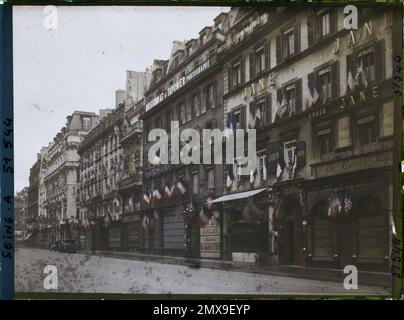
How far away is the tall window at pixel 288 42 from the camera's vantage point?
23.4 ft

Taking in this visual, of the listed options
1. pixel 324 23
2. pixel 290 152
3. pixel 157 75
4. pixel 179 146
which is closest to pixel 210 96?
pixel 157 75

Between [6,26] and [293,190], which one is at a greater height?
[6,26]

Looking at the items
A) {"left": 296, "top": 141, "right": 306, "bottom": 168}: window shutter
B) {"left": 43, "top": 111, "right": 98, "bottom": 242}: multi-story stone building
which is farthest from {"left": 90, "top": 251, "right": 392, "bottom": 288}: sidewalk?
{"left": 296, "top": 141, "right": 306, "bottom": 168}: window shutter

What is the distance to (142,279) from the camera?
285 inches

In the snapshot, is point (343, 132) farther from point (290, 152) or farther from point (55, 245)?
point (55, 245)

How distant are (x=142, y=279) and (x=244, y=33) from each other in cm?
330

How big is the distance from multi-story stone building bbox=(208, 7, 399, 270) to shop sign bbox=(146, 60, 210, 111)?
0.88 feet

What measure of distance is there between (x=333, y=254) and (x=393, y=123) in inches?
66.9

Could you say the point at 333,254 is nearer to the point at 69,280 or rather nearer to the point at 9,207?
the point at 69,280

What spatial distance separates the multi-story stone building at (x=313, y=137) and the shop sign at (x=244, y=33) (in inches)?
0.5

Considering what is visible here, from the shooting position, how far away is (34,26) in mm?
7074

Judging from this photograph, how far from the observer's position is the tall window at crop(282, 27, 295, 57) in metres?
7.14

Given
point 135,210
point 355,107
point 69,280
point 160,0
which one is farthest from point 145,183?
point 355,107

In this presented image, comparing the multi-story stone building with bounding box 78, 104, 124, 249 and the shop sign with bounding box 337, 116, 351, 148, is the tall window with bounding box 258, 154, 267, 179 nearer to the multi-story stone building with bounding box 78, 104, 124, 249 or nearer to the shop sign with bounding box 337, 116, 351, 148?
the shop sign with bounding box 337, 116, 351, 148
